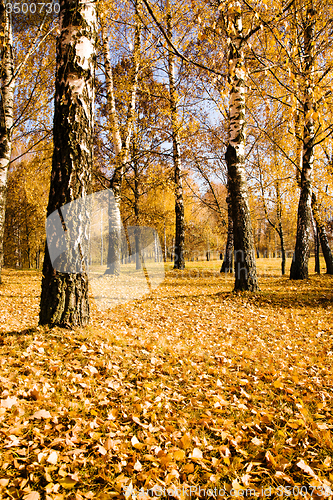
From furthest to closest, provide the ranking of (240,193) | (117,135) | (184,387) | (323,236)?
(323,236) < (117,135) < (240,193) < (184,387)

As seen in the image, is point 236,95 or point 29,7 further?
point 29,7

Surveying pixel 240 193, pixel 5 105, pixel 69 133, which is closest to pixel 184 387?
pixel 69 133

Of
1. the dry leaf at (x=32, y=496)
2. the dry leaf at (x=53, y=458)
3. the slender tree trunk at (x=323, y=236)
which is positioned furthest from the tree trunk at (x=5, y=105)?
the slender tree trunk at (x=323, y=236)

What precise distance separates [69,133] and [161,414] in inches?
142

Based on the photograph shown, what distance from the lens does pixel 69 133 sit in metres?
3.78

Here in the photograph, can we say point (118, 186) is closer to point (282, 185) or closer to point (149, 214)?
point (149, 214)

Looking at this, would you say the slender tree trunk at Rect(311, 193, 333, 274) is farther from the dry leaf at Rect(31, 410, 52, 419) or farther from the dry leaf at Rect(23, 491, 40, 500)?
the dry leaf at Rect(23, 491, 40, 500)

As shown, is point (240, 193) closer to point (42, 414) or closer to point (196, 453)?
point (196, 453)

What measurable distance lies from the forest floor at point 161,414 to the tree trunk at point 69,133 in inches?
16.3

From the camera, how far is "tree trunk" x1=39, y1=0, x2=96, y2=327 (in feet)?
12.4

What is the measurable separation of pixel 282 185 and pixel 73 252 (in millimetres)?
13729

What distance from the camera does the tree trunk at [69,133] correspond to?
3.78m

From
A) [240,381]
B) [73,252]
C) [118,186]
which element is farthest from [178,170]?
[240,381]

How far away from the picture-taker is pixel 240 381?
3430 millimetres
